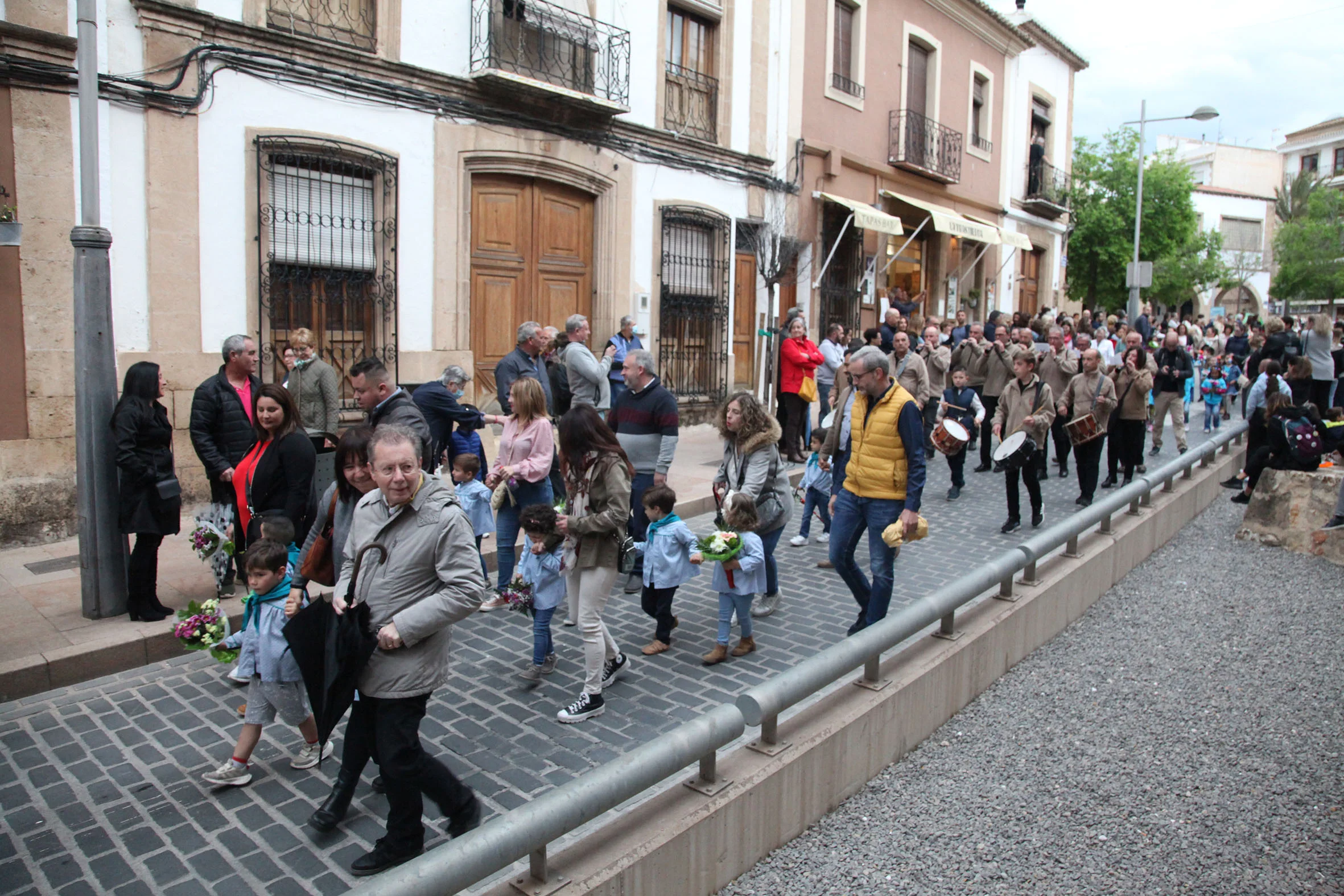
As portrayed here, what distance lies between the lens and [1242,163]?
67.9 metres

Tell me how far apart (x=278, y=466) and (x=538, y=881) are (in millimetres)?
3355

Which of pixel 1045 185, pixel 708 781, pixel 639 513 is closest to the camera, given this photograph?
pixel 708 781

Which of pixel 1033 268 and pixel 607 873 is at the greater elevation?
pixel 1033 268

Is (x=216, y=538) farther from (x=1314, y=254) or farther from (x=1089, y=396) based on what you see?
(x=1314, y=254)

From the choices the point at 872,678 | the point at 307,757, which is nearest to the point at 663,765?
the point at 872,678

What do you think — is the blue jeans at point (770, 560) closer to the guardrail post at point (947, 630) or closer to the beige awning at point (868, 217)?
the guardrail post at point (947, 630)

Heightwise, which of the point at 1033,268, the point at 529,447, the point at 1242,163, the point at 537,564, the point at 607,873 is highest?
the point at 1242,163

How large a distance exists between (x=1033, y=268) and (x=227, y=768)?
26390 millimetres

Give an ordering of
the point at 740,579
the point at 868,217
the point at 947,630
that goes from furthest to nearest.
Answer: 1. the point at 868,217
2. the point at 740,579
3. the point at 947,630

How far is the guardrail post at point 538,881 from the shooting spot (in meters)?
2.89

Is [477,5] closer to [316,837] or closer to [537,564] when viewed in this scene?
[537,564]

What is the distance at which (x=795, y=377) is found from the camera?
1222 cm

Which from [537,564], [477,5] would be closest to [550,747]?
[537,564]

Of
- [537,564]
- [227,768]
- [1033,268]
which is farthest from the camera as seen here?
[1033,268]
